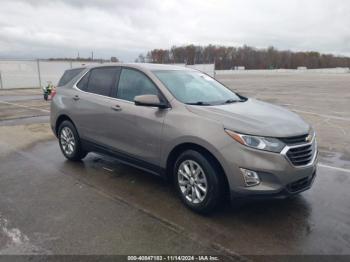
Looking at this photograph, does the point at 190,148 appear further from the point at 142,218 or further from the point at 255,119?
the point at 142,218

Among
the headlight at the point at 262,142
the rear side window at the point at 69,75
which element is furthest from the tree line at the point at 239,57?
the headlight at the point at 262,142

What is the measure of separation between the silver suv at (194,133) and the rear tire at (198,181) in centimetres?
1

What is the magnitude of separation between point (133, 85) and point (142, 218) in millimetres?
1909

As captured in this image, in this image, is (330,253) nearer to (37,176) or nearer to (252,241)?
(252,241)

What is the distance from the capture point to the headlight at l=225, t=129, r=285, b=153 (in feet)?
10.5

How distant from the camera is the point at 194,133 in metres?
3.50

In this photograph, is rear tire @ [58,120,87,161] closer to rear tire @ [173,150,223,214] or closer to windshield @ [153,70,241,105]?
windshield @ [153,70,241,105]

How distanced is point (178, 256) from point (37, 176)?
307 cm

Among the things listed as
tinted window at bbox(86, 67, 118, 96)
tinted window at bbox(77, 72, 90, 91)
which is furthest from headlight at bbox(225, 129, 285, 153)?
tinted window at bbox(77, 72, 90, 91)

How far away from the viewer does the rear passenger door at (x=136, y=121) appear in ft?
13.0

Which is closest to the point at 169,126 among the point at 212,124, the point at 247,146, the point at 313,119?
the point at 212,124

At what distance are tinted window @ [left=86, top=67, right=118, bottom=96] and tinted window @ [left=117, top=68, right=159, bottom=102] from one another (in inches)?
8.7

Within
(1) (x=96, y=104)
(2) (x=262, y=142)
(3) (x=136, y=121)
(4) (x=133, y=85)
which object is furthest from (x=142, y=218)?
(1) (x=96, y=104)

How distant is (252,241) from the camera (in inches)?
124
